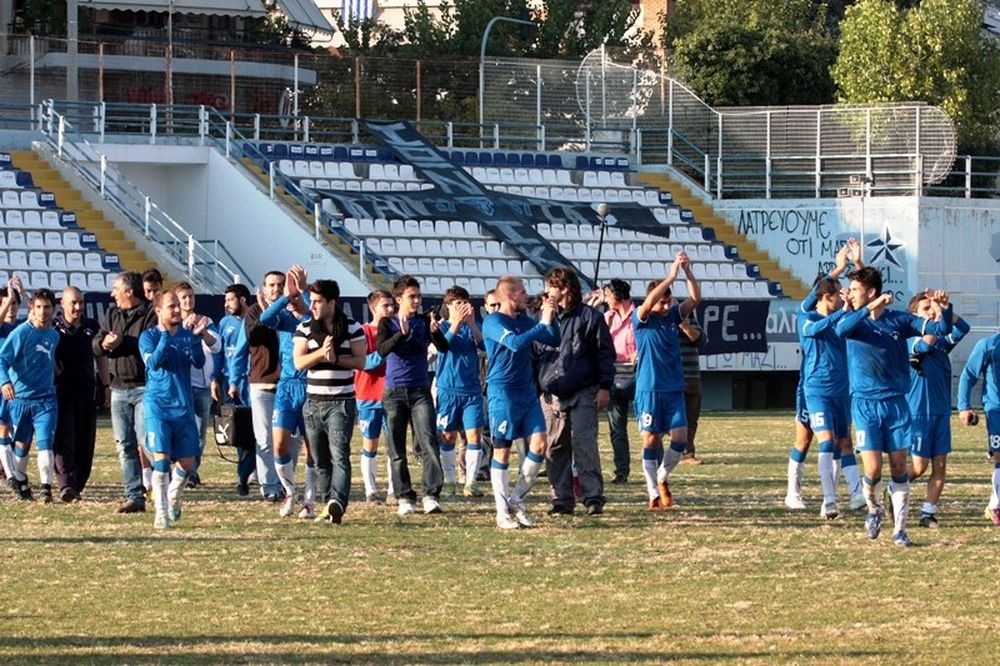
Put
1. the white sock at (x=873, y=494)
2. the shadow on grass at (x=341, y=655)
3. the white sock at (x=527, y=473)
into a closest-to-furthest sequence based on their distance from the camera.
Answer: the shadow on grass at (x=341, y=655) → the white sock at (x=873, y=494) → the white sock at (x=527, y=473)

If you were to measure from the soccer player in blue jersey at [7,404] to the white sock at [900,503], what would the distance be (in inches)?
308

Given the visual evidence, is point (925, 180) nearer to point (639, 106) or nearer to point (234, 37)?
point (639, 106)

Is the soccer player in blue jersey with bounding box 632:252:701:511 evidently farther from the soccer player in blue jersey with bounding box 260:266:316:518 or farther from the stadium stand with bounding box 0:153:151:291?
the stadium stand with bounding box 0:153:151:291

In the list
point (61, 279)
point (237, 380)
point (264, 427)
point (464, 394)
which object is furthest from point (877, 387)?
point (61, 279)

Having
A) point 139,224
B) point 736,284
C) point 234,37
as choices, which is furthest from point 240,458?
point 234,37

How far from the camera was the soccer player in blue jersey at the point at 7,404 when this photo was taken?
17.8m

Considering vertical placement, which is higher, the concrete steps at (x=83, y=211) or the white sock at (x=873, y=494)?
the concrete steps at (x=83, y=211)

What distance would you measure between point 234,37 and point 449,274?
23.3 metres

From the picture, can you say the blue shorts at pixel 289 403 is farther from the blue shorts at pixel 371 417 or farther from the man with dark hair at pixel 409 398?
the blue shorts at pixel 371 417

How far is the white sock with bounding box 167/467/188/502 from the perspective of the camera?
50.8ft

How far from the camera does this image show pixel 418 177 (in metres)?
40.2

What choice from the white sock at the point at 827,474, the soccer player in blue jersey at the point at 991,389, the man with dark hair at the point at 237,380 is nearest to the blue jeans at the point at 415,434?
the man with dark hair at the point at 237,380

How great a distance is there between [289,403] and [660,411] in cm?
306

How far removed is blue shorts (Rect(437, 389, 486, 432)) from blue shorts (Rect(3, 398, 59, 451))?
334 centimetres
